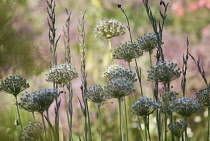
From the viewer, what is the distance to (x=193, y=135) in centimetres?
207

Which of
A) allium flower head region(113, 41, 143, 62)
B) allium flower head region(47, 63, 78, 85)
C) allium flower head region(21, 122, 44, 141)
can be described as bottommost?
allium flower head region(21, 122, 44, 141)

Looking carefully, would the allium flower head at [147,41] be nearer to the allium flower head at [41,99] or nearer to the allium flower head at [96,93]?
the allium flower head at [96,93]

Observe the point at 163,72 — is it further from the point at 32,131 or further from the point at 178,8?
the point at 178,8

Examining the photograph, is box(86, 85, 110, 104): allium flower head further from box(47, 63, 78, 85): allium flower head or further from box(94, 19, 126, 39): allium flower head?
box(94, 19, 126, 39): allium flower head

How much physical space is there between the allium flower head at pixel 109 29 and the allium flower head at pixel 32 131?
1.43ft

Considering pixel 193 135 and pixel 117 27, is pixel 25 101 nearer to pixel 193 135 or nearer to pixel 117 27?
pixel 117 27

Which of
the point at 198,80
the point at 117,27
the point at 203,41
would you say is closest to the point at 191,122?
the point at 198,80

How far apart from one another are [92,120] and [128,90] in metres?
1.52

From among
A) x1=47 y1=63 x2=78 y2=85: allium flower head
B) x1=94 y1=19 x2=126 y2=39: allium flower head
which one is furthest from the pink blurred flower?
x1=47 y1=63 x2=78 y2=85: allium flower head

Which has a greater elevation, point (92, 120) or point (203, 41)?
point (203, 41)

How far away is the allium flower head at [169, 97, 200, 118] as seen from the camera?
663 millimetres

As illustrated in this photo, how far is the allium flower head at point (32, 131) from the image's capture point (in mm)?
716

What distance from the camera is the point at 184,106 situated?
2.20ft

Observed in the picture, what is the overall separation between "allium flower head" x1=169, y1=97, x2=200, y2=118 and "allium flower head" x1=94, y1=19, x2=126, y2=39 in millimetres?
463
